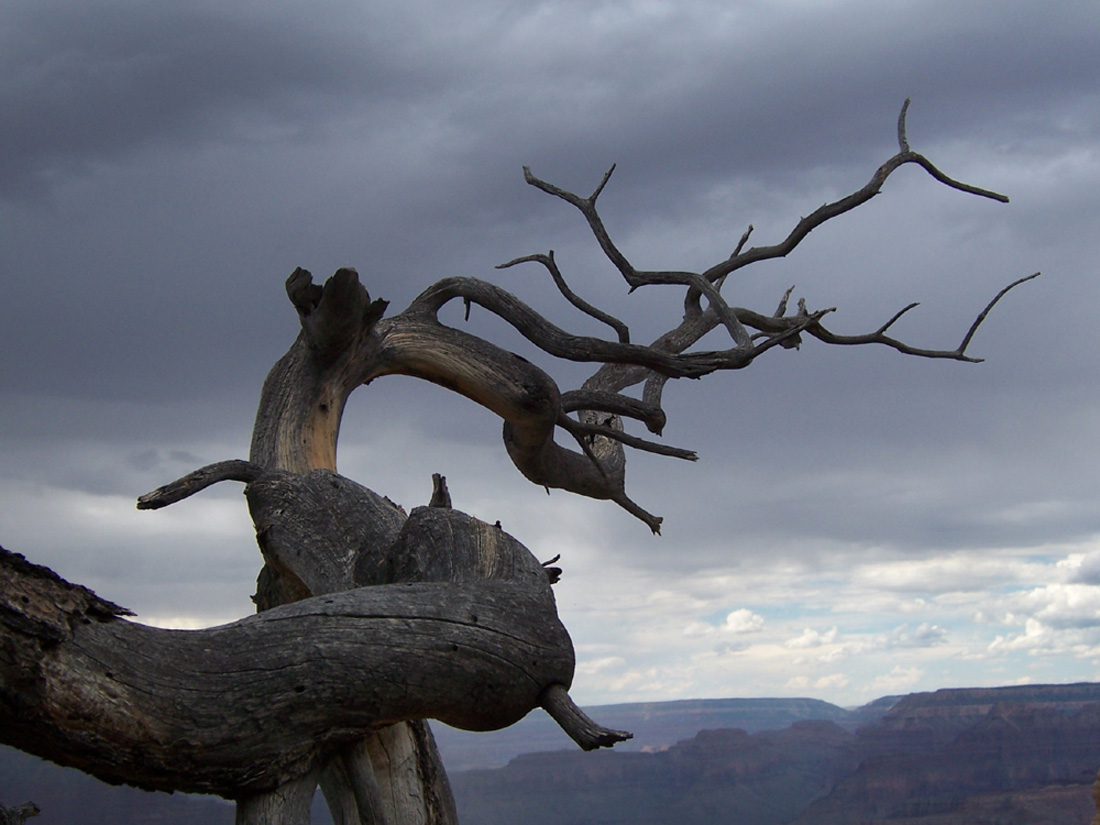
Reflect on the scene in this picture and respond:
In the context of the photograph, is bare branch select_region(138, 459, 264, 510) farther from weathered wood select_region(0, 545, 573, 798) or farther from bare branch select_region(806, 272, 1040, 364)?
bare branch select_region(806, 272, 1040, 364)

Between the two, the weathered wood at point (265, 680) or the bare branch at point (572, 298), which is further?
the bare branch at point (572, 298)

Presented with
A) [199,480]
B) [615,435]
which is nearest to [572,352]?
[615,435]

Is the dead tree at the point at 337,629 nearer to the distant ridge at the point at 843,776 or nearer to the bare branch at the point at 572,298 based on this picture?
the bare branch at the point at 572,298

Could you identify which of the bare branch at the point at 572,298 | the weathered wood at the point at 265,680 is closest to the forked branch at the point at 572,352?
the bare branch at the point at 572,298

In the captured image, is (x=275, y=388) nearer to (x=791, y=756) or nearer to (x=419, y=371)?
(x=419, y=371)

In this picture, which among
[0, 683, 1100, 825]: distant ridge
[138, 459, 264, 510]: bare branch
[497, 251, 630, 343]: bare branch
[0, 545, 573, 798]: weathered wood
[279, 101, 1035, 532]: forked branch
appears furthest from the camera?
[0, 683, 1100, 825]: distant ridge

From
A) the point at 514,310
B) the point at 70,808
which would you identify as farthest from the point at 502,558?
the point at 70,808

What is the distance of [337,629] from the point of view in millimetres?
3650

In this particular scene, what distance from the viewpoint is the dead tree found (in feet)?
10.3

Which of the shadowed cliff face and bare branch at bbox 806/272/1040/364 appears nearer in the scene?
bare branch at bbox 806/272/1040/364

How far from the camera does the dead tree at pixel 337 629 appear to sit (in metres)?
3.15

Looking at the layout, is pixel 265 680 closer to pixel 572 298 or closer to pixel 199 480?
pixel 199 480

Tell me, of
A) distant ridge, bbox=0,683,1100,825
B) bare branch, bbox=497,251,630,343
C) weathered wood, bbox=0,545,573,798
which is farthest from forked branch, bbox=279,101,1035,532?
distant ridge, bbox=0,683,1100,825

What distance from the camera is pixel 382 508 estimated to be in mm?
5699
